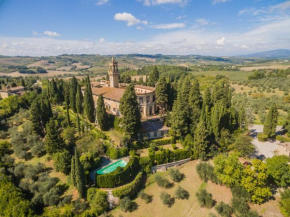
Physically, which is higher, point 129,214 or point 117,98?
point 117,98

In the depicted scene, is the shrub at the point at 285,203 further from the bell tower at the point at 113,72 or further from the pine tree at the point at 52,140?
the bell tower at the point at 113,72

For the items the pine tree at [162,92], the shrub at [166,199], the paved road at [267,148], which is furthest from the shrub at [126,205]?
the pine tree at [162,92]

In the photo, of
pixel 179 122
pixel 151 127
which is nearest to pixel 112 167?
pixel 151 127

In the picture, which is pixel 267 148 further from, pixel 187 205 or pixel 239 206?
pixel 187 205

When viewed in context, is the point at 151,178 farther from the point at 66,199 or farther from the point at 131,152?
the point at 66,199

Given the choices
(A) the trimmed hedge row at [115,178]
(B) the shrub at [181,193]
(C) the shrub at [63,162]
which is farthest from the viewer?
(C) the shrub at [63,162]

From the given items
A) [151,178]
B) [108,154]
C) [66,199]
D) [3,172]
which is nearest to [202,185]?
[151,178]
